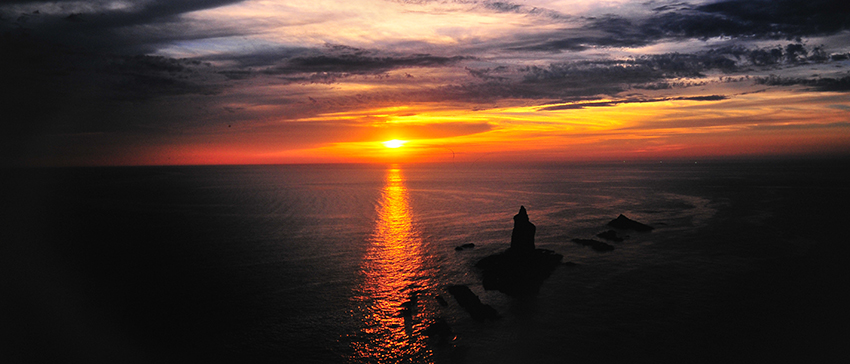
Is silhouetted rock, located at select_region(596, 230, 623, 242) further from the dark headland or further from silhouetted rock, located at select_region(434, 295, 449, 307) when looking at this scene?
silhouetted rock, located at select_region(434, 295, 449, 307)

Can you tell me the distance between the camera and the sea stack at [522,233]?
177 feet

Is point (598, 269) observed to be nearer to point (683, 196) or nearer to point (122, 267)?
point (122, 267)

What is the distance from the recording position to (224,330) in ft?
121

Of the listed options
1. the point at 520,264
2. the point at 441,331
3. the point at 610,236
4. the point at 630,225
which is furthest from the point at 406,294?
the point at 630,225

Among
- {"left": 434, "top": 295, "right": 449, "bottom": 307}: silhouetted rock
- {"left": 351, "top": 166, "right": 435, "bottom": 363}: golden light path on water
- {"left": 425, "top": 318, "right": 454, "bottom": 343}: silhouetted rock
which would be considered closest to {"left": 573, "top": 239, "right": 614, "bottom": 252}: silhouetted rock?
{"left": 351, "top": 166, "right": 435, "bottom": 363}: golden light path on water

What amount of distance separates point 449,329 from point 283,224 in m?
68.4

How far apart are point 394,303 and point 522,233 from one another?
2108cm

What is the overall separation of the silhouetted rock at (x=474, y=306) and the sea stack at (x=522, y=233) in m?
14.9

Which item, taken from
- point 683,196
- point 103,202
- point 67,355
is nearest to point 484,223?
point 67,355

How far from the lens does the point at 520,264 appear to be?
175 ft

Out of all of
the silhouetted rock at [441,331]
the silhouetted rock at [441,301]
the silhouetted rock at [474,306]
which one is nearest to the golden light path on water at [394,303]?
the silhouetted rock at [441,331]

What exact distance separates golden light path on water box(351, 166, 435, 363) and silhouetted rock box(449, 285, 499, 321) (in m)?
3.44

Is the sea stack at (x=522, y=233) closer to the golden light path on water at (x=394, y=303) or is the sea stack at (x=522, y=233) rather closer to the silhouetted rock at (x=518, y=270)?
the silhouetted rock at (x=518, y=270)

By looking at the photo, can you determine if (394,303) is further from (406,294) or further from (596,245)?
(596,245)
